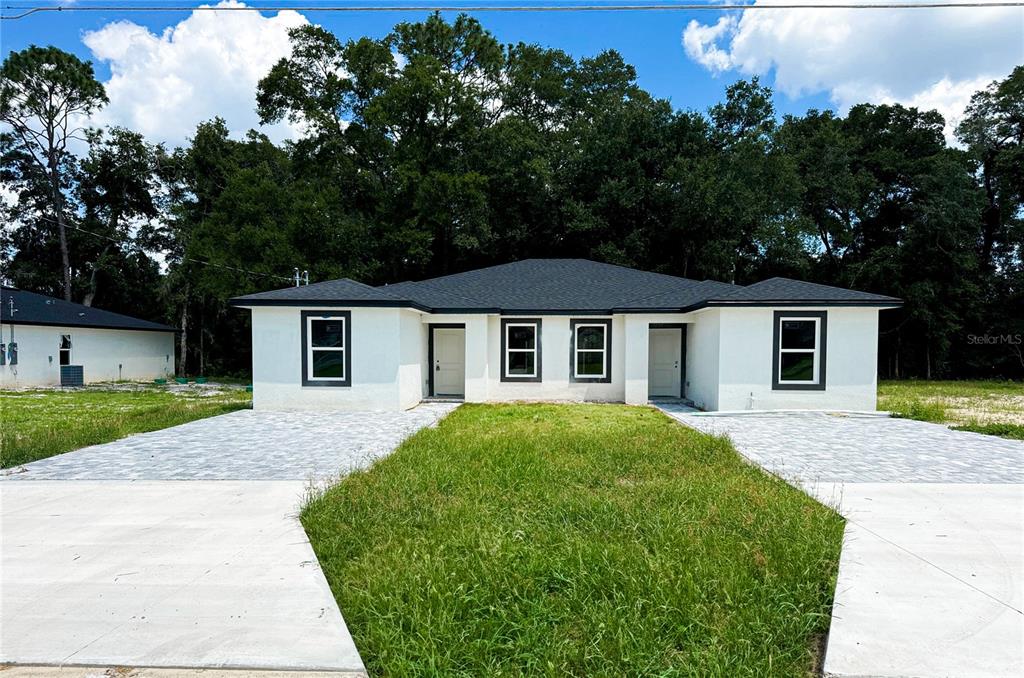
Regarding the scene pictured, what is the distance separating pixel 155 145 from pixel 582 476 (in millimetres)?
36517

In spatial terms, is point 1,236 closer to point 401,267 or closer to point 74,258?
point 74,258

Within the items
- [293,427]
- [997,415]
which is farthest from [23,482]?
[997,415]

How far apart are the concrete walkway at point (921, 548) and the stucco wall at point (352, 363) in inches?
315

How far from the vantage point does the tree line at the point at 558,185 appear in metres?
23.4

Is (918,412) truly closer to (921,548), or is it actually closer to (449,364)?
(921,548)

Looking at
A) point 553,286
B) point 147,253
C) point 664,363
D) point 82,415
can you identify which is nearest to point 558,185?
point 553,286

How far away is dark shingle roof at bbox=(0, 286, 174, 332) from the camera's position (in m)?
20.2

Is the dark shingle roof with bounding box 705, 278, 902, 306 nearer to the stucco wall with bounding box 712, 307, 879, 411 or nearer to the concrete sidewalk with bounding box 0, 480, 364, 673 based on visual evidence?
the stucco wall with bounding box 712, 307, 879, 411

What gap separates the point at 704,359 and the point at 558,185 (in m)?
15.1

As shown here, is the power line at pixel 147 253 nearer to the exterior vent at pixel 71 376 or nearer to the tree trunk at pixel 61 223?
the tree trunk at pixel 61 223

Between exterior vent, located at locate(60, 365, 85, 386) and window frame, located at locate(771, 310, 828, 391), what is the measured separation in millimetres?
26177

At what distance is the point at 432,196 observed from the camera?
23.9 m

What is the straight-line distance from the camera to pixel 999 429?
399 inches

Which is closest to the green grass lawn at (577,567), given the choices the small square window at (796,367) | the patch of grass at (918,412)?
the small square window at (796,367)
